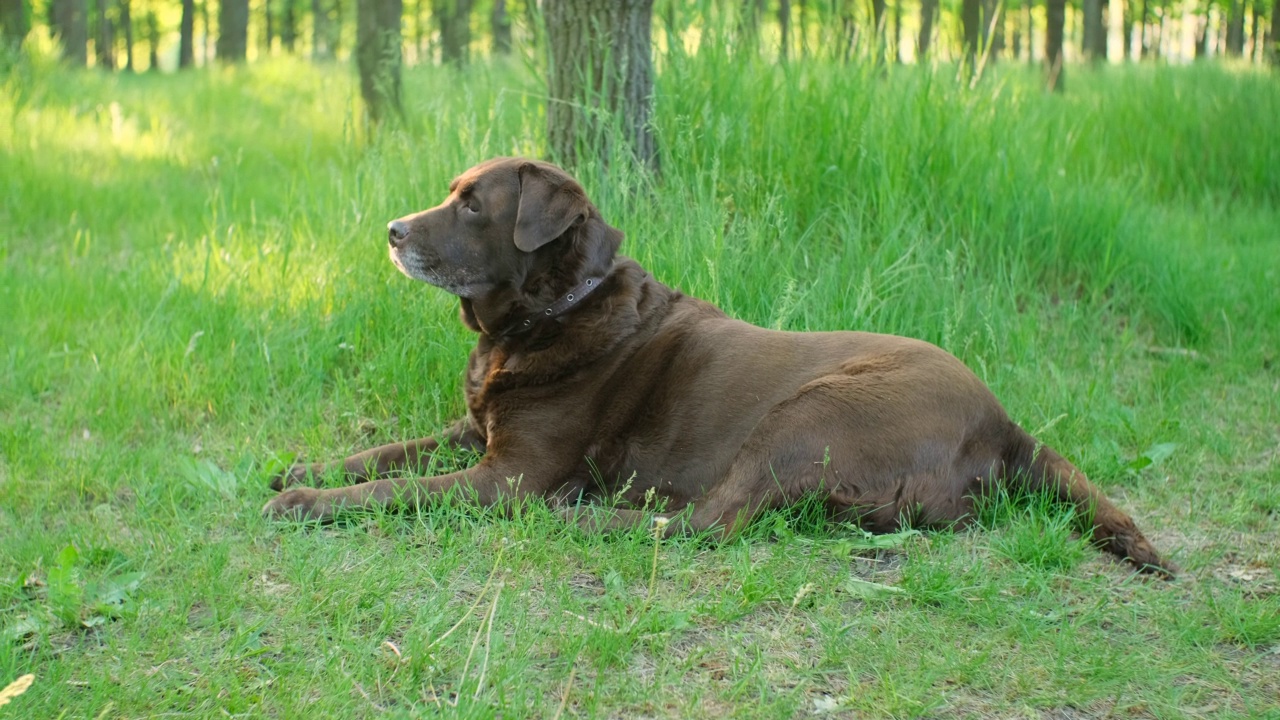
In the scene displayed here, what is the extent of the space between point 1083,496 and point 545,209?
6.96 ft

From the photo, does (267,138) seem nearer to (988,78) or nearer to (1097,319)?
(988,78)

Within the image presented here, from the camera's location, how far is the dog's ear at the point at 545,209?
146 inches

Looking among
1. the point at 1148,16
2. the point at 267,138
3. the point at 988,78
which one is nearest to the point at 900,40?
the point at 988,78

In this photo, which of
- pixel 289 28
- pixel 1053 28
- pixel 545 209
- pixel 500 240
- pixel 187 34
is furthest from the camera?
pixel 289 28

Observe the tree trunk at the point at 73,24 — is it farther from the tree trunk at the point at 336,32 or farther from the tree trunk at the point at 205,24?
the tree trunk at the point at 205,24

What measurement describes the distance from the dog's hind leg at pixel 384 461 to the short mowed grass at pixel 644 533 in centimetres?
14

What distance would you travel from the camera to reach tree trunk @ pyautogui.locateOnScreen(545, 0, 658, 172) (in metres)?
5.29

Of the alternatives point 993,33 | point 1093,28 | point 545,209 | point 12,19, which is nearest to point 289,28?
point 12,19

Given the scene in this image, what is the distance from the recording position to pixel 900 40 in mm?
6508

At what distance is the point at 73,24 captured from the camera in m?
16.6

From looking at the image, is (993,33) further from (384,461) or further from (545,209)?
(384,461)

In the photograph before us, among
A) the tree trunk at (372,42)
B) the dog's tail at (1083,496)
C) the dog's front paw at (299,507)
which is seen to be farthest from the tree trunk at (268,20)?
the dog's tail at (1083,496)

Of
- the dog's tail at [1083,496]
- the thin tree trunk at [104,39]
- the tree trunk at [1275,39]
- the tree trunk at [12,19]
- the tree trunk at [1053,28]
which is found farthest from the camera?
the thin tree trunk at [104,39]

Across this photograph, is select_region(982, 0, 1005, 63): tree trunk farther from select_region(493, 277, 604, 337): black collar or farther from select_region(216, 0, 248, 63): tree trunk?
select_region(216, 0, 248, 63): tree trunk
